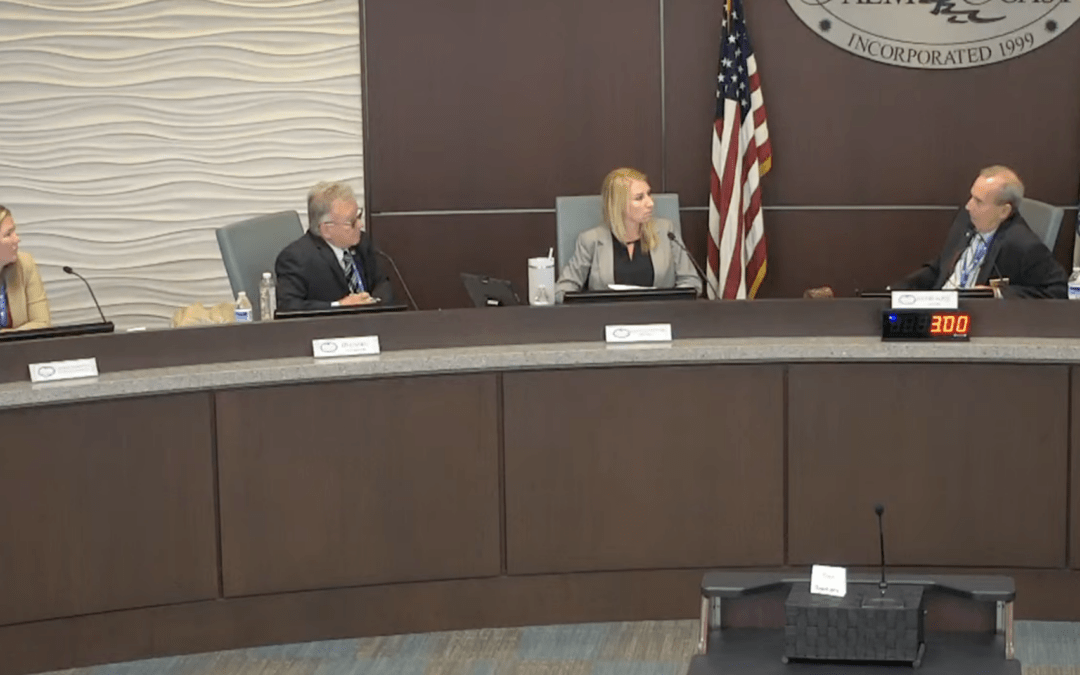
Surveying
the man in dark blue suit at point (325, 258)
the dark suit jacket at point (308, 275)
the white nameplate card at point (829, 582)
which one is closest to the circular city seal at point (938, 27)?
the man in dark blue suit at point (325, 258)

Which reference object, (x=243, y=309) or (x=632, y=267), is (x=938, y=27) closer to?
(x=632, y=267)

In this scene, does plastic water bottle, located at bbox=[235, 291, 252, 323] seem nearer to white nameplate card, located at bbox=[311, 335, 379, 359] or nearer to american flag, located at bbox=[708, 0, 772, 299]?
white nameplate card, located at bbox=[311, 335, 379, 359]

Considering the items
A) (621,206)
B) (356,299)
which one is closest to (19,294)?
(356,299)

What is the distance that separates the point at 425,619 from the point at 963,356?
170 cm

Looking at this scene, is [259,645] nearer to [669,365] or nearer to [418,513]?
[418,513]

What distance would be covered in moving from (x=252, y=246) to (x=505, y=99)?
1.67 m

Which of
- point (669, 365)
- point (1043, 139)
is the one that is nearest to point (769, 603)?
point (669, 365)

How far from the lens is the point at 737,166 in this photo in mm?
7355

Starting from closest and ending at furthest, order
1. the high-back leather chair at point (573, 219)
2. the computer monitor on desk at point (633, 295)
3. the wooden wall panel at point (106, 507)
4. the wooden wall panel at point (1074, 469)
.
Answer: the wooden wall panel at point (106, 507) < the wooden wall panel at point (1074, 469) < the computer monitor on desk at point (633, 295) < the high-back leather chair at point (573, 219)

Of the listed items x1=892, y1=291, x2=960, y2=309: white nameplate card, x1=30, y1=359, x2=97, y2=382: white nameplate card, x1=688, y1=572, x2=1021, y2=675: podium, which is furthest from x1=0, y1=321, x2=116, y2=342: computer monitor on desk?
x1=892, y1=291, x2=960, y2=309: white nameplate card

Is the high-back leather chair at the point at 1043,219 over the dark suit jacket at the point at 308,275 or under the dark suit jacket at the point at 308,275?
over

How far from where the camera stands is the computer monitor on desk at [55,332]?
→ 474cm

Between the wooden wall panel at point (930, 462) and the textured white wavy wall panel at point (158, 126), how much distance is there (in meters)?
3.24

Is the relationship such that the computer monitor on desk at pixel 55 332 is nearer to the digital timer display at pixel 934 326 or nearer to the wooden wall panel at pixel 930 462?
the wooden wall panel at pixel 930 462
